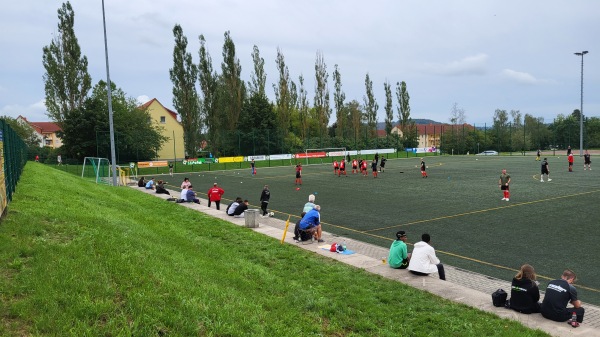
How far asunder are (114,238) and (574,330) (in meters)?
7.80

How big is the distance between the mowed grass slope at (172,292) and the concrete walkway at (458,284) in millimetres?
419

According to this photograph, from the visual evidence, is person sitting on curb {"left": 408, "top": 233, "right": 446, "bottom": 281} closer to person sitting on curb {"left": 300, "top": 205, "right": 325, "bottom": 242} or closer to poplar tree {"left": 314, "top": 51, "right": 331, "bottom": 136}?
person sitting on curb {"left": 300, "top": 205, "right": 325, "bottom": 242}

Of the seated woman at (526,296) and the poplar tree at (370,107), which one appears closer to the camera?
the seated woman at (526,296)

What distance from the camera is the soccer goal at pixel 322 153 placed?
6359 cm

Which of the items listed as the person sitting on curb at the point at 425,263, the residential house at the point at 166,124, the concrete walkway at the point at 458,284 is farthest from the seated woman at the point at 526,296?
the residential house at the point at 166,124

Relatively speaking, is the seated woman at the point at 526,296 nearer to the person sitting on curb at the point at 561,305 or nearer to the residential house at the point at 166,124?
the person sitting on curb at the point at 561,305

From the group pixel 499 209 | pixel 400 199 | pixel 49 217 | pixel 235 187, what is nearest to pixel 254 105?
pixel 235 187

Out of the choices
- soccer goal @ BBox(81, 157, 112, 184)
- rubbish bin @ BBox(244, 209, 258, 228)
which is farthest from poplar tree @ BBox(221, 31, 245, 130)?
rubbish bin @ BBox(244, 209, 258, 228)

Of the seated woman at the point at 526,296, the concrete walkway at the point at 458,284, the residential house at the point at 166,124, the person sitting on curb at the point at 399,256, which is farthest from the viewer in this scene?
the residential house at the point at 166,124

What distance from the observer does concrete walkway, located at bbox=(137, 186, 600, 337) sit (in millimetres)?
6560

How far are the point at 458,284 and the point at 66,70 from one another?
57.7 metres

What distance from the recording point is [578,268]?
32.1 ft

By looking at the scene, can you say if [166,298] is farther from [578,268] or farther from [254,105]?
[254,105]

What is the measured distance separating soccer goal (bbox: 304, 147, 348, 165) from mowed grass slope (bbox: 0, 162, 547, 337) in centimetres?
5040
